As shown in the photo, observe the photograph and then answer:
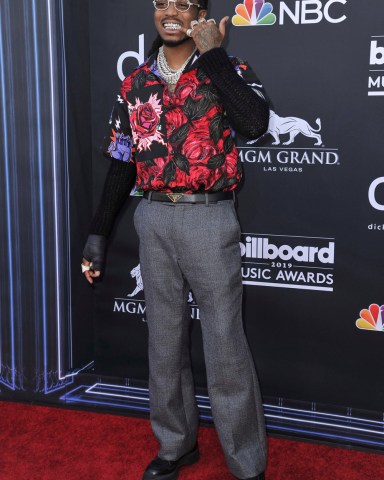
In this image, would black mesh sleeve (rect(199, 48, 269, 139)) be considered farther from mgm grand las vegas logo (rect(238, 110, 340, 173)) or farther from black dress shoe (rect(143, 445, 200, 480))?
black dress shoe (rect(143, 445, 200, 480))

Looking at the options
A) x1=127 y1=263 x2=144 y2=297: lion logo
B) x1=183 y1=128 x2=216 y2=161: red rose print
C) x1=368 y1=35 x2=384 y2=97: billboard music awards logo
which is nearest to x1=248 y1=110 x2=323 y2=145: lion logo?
x1=368 y1=35 x2=384 y2=97: billboard music awards logo

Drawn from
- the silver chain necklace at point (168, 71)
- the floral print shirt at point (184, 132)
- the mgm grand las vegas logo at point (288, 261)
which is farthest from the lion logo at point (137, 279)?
the silver chain necklace at point (168, 71)

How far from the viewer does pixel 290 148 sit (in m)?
2.49

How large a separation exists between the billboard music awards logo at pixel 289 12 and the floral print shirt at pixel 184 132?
0.54m

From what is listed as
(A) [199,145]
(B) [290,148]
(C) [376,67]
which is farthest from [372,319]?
(A) [199,145]

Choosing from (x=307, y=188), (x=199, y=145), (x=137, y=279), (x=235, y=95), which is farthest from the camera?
(x=137, y=279)

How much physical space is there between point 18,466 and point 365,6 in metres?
2.23

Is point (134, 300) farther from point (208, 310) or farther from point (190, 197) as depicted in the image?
point (190, 197)

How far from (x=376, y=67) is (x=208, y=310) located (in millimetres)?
1164

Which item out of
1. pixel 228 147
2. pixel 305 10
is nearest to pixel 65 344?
pixel 228 147

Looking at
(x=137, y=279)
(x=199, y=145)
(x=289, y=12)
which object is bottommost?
(x=137, y=279)

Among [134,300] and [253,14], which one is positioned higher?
[253,14]

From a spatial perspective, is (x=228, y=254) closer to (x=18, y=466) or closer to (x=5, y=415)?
(x=18, y=466)

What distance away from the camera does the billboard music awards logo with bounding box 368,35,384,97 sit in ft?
7.56
